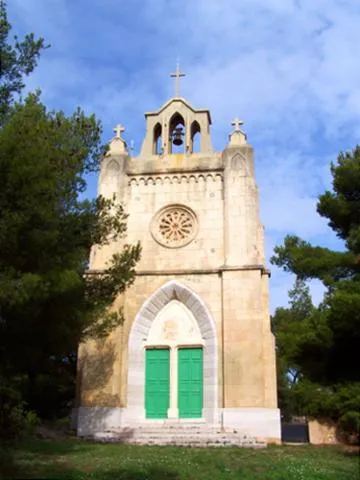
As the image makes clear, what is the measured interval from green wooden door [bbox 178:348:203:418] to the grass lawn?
12.1 ft

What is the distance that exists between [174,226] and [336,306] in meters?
8.35

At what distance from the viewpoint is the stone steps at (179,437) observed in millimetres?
16219

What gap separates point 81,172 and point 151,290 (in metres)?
8.74

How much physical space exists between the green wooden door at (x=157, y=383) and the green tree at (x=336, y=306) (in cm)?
505

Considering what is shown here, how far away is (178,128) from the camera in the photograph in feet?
77.3

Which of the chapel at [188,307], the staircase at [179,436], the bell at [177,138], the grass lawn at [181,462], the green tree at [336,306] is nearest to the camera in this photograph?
the grass lawn at [181,462]

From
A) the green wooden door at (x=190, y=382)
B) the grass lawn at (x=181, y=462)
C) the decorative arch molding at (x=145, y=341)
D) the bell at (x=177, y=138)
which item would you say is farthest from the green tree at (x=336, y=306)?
the bell at (x=177, y=138)

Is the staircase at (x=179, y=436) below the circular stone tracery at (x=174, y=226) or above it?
below

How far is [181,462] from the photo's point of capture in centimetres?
1207

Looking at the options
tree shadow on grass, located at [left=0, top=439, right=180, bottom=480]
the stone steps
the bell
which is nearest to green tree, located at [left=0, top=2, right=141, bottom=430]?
tree shadow on grass, located at [left=0, top=439, right=180, bottom=480]

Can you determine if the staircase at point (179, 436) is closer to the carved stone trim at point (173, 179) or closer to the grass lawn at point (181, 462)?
the grass lawn at point (181, 462)

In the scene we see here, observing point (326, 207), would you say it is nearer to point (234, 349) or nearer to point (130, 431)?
point (234, 349)

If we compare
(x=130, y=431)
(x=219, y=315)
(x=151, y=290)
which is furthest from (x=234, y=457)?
(x=151, y=290)

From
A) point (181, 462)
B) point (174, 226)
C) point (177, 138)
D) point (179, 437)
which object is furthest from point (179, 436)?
point (177, 138)
